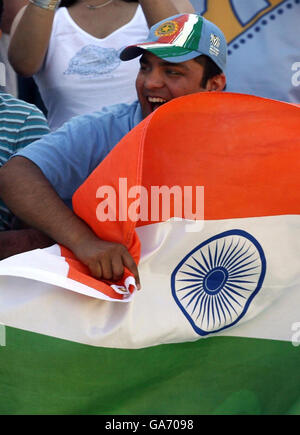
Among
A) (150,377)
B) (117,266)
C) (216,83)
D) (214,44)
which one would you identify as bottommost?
(150,377)

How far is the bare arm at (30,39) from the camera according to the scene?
110 inches

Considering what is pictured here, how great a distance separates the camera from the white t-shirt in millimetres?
2951

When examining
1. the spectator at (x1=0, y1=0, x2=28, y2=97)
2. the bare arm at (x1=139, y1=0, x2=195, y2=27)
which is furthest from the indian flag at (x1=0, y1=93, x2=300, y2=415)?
the spectator at (x1=0, y1=0, x2=28, y2=97)

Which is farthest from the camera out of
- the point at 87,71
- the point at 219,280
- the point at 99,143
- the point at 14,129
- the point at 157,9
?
the point at 87,71

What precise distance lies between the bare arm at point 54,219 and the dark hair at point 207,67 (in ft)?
2.37

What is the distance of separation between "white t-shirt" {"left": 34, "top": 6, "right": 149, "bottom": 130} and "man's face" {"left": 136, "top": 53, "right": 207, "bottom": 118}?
0.55 meters

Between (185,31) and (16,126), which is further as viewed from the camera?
(16,126)

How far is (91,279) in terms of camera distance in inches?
70.3

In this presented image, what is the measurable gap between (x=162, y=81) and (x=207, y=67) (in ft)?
0.65

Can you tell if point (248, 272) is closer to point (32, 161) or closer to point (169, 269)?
point (169, 269)

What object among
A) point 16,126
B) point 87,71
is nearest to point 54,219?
point 16,126

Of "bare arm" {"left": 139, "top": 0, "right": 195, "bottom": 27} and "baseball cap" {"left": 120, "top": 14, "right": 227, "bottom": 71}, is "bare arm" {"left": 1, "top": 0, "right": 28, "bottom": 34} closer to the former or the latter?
"bare arm" {"left": 139, "top": 0, "right": 195, "bottom": 27}

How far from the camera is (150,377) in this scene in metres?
1.83

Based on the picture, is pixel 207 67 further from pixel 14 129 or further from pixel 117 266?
pixel 117 266
